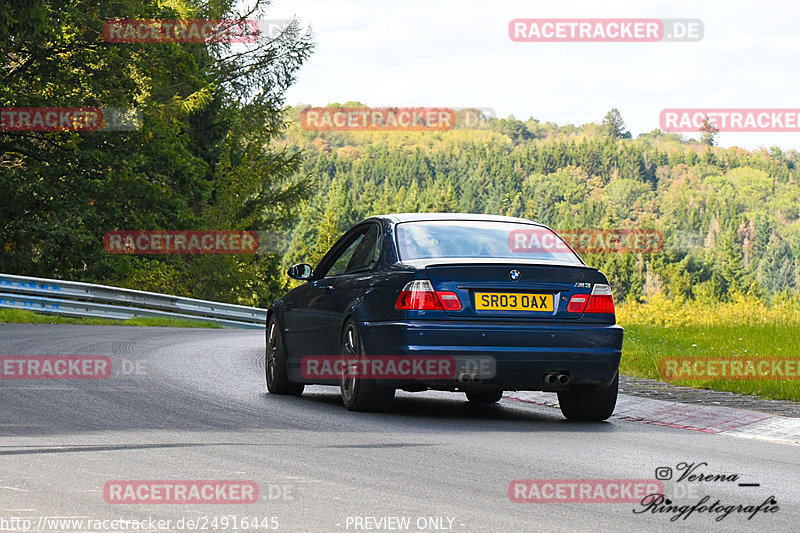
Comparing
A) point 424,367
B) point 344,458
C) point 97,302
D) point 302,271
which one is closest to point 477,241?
point 424,367

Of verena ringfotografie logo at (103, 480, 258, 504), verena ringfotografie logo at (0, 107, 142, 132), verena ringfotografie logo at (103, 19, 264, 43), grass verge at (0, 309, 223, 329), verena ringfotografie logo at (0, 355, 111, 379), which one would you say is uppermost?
verena ringfotografie logo at (103, 19, 264, 43)

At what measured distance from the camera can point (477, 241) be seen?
32.6ft

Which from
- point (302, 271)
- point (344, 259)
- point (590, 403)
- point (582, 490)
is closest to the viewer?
point (582, 490)

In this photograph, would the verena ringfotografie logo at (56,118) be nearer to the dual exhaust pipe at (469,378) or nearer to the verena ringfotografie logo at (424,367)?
the verena ringfotografie logo at (424,367)

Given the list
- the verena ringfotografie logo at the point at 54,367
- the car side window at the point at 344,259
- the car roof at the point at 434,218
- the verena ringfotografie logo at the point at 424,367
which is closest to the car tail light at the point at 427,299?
the verena ringfotografie logo at the point at 424,367

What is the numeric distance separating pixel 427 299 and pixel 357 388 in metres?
1.06

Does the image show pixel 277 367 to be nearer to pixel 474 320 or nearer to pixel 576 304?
pixel 474 320

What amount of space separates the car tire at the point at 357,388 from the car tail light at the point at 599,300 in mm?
1737

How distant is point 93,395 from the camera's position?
10531 mm

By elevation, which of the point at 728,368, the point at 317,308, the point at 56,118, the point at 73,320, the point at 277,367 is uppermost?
the point at 56,118

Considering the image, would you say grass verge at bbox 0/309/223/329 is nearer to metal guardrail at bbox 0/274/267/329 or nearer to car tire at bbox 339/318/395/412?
metal guardrail at bbox 0/274/267/329

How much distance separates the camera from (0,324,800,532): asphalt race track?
5.54m

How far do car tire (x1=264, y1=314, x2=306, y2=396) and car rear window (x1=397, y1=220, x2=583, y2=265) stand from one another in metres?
2.11

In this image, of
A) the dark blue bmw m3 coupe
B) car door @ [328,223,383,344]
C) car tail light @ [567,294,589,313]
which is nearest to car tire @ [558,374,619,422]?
the dark blue bmw m3 coupe
